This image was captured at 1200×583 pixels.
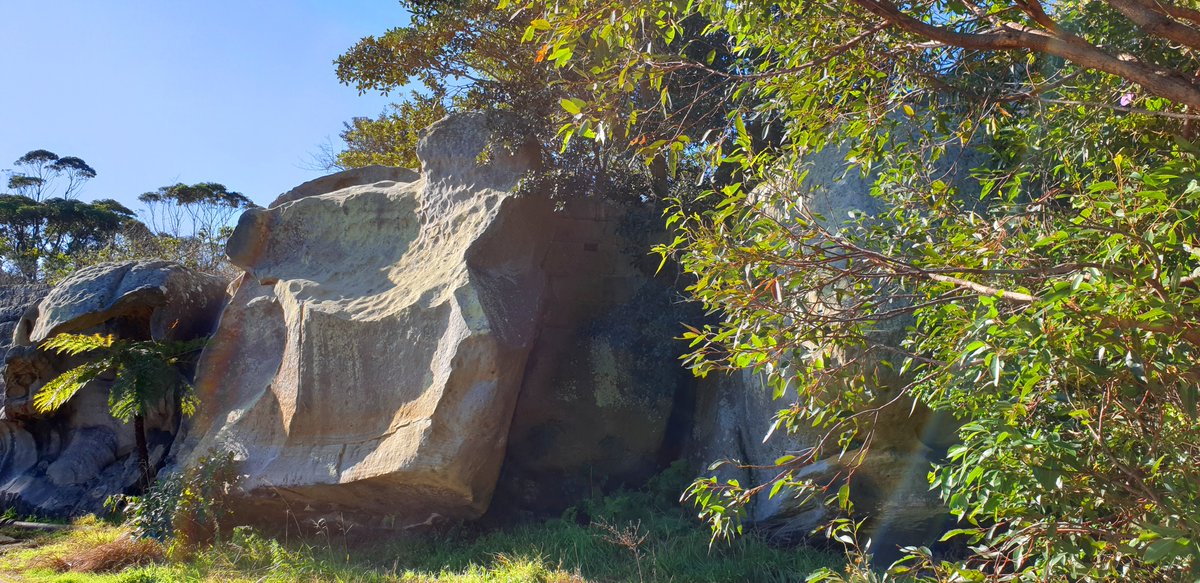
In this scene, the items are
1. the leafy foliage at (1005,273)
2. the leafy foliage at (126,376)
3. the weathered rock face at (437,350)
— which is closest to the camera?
the leafy foliage at (1005,273)

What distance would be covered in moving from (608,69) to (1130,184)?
2.40 metres

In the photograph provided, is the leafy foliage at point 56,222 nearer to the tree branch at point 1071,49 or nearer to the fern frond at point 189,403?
the fern frond at point 189,403

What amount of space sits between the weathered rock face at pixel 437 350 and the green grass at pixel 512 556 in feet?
1.54

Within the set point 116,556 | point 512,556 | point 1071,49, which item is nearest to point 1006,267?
point 1071,49

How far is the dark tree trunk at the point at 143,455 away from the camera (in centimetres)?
964

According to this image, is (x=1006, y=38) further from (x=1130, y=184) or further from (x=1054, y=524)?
(x=1054, y=524)

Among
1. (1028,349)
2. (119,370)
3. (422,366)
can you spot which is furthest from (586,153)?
(1028,349)

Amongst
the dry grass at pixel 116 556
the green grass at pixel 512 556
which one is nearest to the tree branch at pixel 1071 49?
the green grass at pixel 512 556

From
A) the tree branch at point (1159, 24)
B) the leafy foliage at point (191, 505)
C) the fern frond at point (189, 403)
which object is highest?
the tree branch at point (1159, 24)

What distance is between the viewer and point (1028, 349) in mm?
3178

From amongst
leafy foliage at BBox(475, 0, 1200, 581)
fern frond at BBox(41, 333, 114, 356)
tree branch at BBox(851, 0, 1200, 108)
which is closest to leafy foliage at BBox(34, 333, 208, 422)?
fern frond at BBox(41, 333, 114, 356)

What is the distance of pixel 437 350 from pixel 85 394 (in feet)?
18.6

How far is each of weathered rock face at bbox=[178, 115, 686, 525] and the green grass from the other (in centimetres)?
47

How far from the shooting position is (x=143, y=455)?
9812 millimetres
